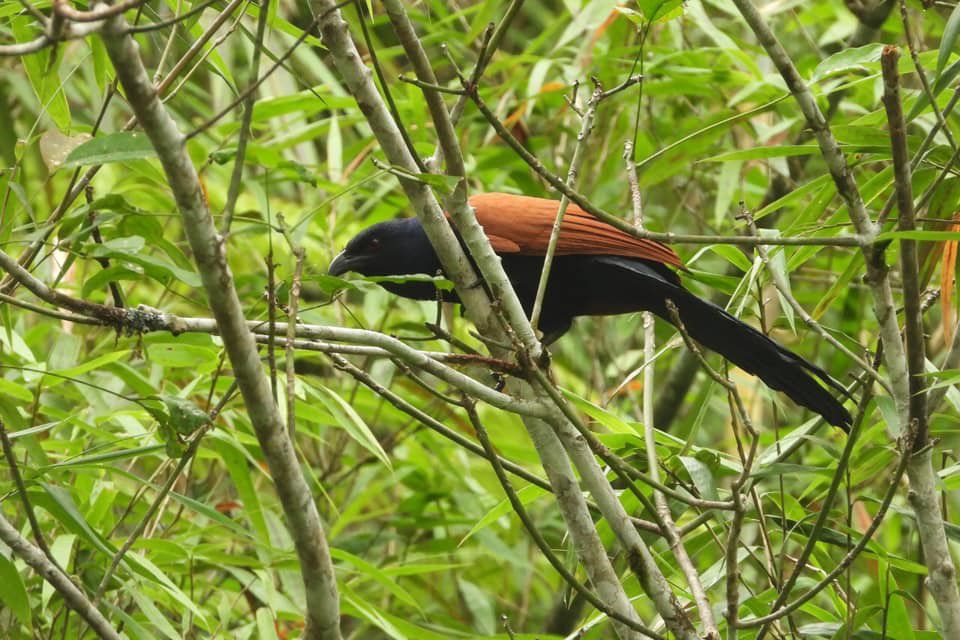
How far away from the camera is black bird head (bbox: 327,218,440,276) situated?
353cm

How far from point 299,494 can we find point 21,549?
546 mm

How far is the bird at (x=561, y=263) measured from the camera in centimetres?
321

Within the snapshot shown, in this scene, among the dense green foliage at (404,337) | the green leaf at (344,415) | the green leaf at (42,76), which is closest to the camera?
the dense green foliage at (404,337)

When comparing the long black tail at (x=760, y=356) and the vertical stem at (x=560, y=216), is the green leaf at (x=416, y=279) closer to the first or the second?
the vertical stem at (x=560, y=216)

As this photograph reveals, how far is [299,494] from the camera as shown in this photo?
1.55m

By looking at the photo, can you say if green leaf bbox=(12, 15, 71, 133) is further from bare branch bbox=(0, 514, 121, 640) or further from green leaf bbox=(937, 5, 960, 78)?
green leaf bbox=(937, 5, 960, 78)

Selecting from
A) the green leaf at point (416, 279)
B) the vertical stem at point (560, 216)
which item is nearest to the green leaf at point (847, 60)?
the vertical stem at point (560, 216)

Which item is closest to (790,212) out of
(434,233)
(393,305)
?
(393,305)

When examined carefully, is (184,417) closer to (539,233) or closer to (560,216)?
(560,216)

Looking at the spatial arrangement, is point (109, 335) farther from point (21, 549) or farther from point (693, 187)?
point (693, 187)

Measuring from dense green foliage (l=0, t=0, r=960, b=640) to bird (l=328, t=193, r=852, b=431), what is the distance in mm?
154

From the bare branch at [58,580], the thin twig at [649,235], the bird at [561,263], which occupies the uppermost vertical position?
the thin twig at [649,235]

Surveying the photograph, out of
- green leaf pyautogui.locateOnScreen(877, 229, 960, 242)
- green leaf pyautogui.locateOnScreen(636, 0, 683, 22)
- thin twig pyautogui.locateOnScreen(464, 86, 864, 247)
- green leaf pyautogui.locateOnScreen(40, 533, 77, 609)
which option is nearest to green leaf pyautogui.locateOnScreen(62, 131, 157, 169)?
thin twig pyautogui.locateOnScreen(464, 86, 864, 247)

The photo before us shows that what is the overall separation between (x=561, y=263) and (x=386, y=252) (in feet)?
1.75
